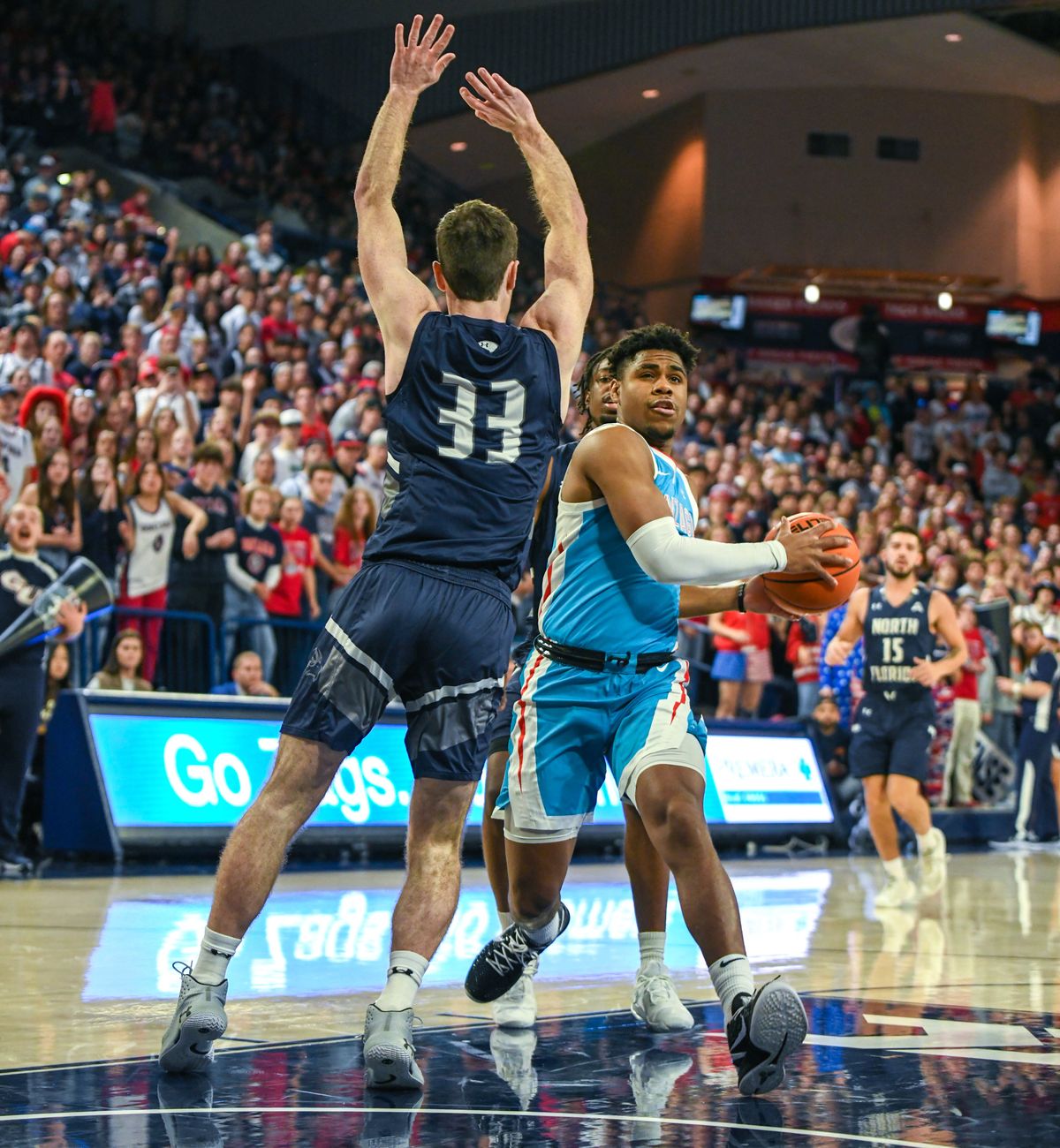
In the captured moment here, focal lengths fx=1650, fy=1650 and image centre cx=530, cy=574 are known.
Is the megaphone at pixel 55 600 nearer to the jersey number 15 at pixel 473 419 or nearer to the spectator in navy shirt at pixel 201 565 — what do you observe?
the spectator in navy shirt at pixel 201 565

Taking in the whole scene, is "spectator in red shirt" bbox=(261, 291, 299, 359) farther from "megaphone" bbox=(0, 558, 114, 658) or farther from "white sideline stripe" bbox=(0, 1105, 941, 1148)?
"white sideline stripe" bbox=(0, 1105, 941, 1148)

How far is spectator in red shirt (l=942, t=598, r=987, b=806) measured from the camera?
15.1 meters

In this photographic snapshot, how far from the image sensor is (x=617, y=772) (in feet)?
15.6

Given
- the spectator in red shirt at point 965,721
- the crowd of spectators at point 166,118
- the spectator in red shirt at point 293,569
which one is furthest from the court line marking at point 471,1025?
the crowd of spectators at point 166,118

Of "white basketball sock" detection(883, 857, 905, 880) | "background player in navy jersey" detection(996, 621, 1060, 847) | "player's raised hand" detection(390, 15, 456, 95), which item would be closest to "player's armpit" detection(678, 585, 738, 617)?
"player's raised hand" detection(390, 15, 456, 95)

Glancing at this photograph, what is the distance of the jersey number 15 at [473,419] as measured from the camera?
4.43 metres

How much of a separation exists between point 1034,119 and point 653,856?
3264cm

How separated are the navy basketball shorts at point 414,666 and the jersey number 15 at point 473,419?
0.33 m

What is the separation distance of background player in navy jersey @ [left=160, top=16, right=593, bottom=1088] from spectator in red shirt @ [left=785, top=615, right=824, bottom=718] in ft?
34.6

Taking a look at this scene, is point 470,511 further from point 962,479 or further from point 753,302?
point 753,302

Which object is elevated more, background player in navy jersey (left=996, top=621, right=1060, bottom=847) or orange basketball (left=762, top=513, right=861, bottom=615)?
orange basketball (left=762, top=513, right=861, bottom=615)

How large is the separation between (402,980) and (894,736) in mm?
6902

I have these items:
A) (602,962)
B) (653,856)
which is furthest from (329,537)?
(653,856)

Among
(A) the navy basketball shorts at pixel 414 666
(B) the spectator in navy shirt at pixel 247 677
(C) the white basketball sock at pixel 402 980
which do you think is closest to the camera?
(C) the white basketball sock at pixel 402 980
